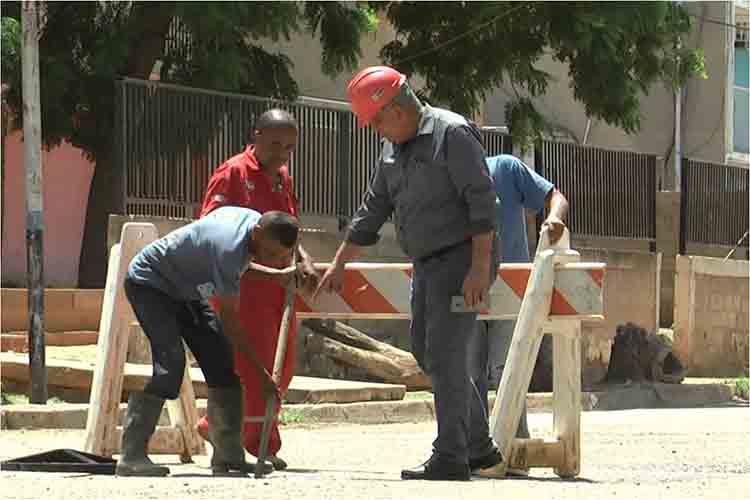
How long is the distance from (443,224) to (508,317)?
1113 millimetres

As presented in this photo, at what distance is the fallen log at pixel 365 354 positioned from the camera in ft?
52.6

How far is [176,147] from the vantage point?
16922 mm

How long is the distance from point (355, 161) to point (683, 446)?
329 inches

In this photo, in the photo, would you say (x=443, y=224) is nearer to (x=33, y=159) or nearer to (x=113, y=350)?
(x=113, y=350)

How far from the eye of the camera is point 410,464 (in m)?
9.87

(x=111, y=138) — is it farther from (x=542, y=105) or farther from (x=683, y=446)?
(x=542, y=105)

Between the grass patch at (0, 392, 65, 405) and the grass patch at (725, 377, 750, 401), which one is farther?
the grass patch at (725, 377, 750, 401)

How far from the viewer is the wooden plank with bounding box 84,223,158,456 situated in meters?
9.38

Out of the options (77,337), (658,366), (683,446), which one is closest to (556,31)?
(658,366)

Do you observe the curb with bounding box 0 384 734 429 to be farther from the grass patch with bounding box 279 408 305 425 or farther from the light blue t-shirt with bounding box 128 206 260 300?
the light blue t-shirt with bounding box 128 206 260 300

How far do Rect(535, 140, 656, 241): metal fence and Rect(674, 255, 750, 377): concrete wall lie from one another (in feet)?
6.07

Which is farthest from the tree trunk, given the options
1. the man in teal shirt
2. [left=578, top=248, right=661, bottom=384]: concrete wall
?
the man in teal shirt

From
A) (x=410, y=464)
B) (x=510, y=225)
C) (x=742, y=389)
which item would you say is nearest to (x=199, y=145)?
(x=742, y=389)

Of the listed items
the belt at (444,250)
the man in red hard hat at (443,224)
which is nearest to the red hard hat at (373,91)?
the man in red hard hat at (443,224)
